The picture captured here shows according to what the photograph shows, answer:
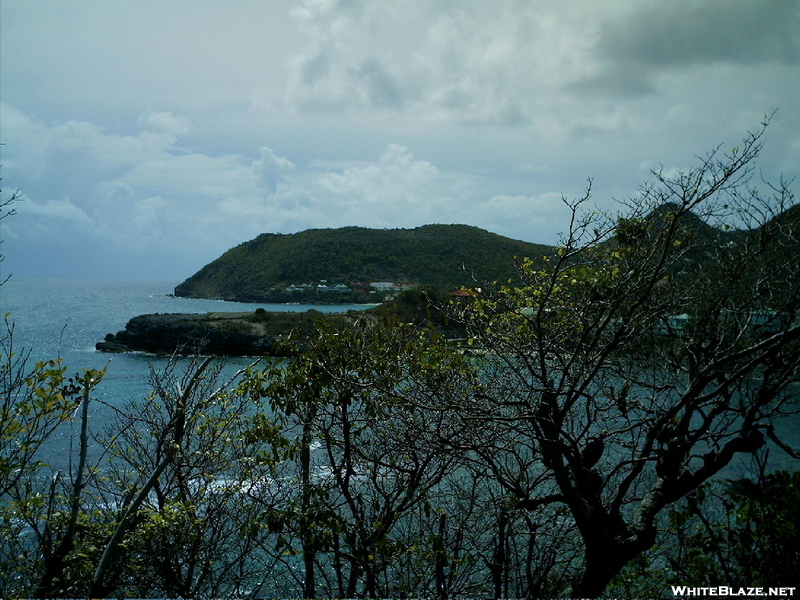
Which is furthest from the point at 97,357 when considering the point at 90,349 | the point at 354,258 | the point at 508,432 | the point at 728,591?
the point at 728,591

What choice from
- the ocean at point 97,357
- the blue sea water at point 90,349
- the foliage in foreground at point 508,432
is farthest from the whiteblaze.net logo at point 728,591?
the blue sea water at point 90,349

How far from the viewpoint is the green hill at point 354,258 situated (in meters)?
24.3

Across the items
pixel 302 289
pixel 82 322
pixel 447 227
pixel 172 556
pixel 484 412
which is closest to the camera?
pixel 484 412

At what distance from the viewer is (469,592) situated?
487 centimetres

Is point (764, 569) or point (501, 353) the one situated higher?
point (501, 353)

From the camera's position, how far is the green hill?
24.3m

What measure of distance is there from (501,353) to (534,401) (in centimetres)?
39

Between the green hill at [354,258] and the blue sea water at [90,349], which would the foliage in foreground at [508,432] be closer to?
the blue sea water at [90,349]

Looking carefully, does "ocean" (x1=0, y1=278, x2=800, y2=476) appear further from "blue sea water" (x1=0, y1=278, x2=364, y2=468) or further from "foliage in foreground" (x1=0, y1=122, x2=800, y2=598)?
"foliage in foreground" (x1=0, y1=122, x2=800, y2=598)

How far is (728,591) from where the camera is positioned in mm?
3174

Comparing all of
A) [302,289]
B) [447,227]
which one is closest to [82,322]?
[302,289]

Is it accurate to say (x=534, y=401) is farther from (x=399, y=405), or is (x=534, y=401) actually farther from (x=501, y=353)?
(x=399, y=405)

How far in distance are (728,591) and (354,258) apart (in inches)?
1315

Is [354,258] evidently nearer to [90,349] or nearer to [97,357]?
[97,357]
